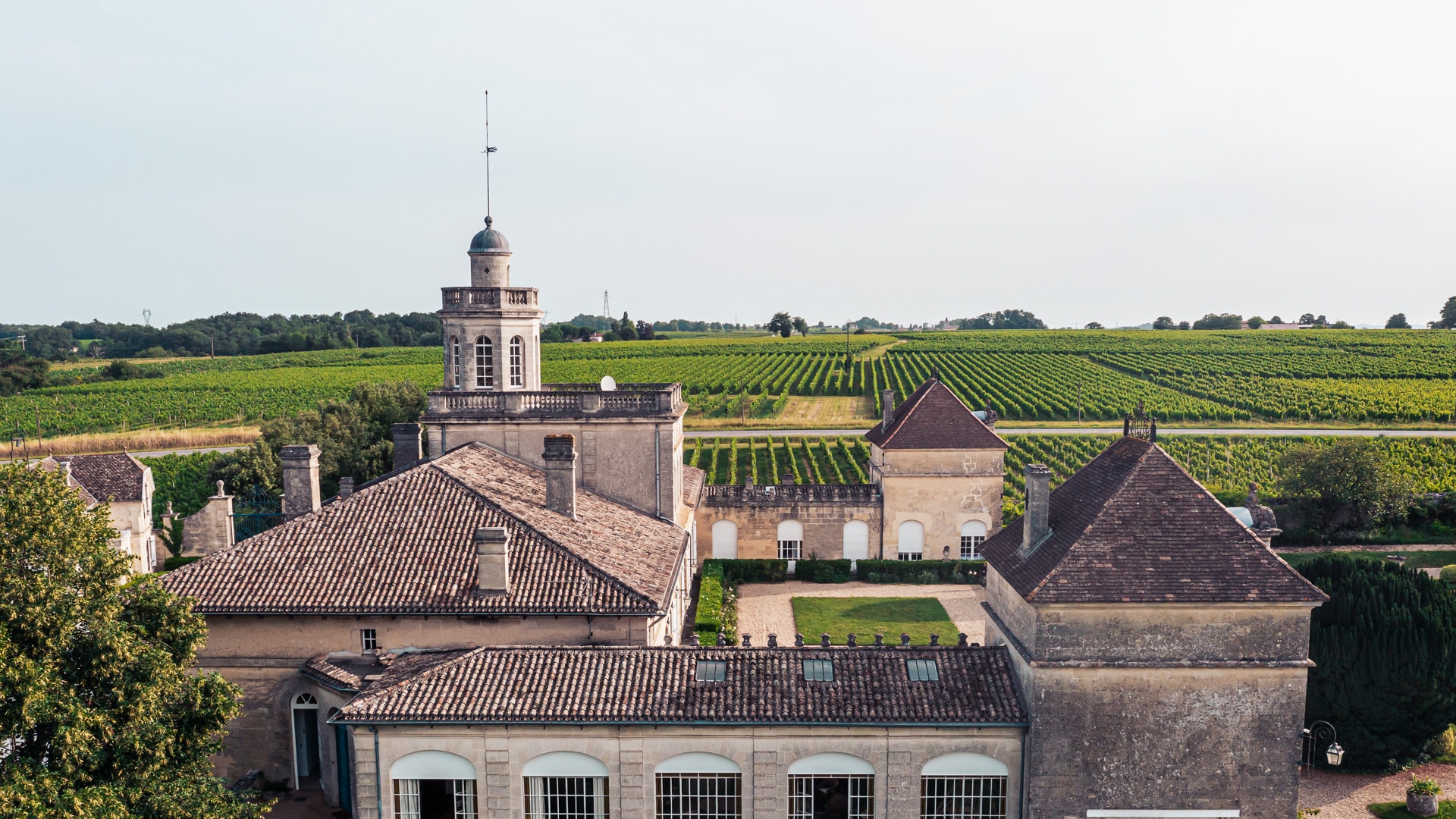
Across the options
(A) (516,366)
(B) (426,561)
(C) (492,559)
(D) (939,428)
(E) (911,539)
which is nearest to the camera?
(C) (492,559)

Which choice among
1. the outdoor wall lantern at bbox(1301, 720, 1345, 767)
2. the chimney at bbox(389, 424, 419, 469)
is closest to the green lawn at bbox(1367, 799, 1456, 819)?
the outdoor wall lantern at bbox(1301, 720, 1345, 767)

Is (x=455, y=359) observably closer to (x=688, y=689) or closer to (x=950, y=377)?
(x=688, y=689)

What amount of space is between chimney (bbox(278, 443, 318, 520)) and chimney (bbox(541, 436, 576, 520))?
5999 millimetres

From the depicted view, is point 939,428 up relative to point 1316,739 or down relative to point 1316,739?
up

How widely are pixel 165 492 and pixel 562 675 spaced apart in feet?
147

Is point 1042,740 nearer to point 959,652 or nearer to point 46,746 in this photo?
point 959,652

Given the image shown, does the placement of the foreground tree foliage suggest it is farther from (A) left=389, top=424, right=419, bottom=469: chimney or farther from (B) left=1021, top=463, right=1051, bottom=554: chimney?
(A) left=389, top=424, right=419, bottom=469: chimney

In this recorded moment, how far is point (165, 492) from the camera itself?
5344 cm

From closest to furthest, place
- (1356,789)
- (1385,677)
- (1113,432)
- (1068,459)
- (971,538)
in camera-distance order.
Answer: (1356,789) → (1385,677) → (971,538) → (1068,459) → (1113,432)

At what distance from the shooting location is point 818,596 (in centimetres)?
3809

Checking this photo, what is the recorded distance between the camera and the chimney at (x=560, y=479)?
83.1 ft

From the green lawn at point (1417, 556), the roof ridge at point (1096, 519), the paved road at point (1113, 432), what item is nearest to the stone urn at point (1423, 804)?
the roof ridge at point (1096, 519)

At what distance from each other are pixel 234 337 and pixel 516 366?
480 ft

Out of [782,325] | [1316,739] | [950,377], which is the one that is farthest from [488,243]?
[782,325]
